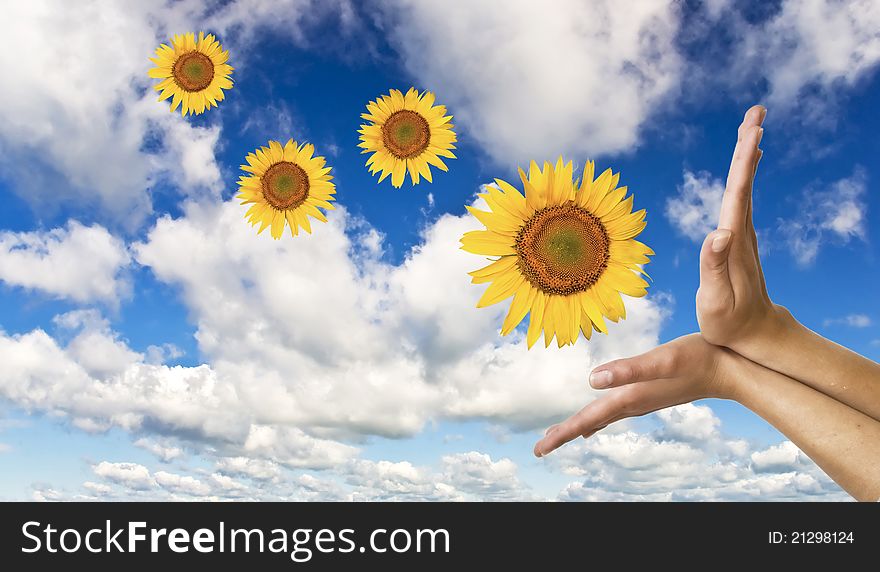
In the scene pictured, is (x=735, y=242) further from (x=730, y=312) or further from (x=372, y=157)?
(x=372, y=157)

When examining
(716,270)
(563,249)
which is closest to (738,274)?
(716,270)

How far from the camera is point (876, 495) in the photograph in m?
3.96

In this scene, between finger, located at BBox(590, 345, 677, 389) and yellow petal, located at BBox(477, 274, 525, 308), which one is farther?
yellow petal, located at BBox(477, 274, 525, 308)

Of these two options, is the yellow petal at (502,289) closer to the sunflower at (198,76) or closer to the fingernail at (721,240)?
the fingernail at (721,240)

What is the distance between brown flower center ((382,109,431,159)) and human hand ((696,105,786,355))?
160 inches

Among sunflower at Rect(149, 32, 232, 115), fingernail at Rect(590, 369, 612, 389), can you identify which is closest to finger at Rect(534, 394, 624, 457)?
fingernail at Rect(590, 369, 612, 389)

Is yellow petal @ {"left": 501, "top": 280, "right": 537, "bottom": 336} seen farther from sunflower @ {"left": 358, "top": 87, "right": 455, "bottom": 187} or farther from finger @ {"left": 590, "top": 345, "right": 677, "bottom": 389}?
sunflower @ {"left": 358, "top": 87, "right": 455, "bottom": 187}

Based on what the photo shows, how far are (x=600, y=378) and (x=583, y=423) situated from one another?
0.46 metres

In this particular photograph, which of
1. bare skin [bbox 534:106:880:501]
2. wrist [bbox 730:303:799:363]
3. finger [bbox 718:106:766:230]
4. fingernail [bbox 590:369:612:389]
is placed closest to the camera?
fingernail [bbox 590:369:612:389]

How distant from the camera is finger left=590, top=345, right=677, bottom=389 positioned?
3484 mm

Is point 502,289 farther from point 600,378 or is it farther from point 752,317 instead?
point 752,317

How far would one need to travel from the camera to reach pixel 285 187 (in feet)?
26.5

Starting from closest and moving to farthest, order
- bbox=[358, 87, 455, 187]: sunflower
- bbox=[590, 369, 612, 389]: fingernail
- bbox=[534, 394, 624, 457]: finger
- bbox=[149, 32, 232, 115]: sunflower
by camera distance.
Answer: bbox=[590, 369, 612, 389]: fingernail < bbox=[534, 394, 624, 457]: finger < bbox=[358, 87, 455, 187]: sunflower < bbox=[149, 32, 232, 115]: sunflower

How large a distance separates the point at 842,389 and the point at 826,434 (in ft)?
1.18
